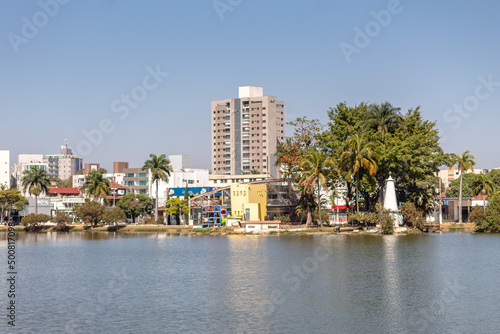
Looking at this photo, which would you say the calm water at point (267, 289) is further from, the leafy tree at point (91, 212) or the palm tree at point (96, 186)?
the palm tree at point (96, 186)

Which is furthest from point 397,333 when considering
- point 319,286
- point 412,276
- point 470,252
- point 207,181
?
point 207,181

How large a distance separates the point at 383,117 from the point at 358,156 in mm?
11238

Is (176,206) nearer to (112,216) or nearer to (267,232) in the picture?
(112,216)

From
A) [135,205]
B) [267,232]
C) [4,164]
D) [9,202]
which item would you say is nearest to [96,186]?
[135,205]

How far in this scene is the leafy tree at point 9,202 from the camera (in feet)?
435

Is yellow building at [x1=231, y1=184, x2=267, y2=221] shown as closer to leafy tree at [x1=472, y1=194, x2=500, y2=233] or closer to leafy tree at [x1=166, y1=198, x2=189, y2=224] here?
leafy tree at [x1=166, y1=198, x2=189, y2=224]

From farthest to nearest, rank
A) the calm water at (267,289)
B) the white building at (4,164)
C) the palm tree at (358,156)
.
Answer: the white building at (4,164) < the palm tree at (358,156) < the calm water at (267,289)

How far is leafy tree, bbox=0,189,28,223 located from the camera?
132m

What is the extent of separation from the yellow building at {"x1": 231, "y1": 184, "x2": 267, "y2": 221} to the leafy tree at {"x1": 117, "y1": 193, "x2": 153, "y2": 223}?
4183cm

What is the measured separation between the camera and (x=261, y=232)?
9150 cm

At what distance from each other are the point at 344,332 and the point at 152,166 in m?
94.4

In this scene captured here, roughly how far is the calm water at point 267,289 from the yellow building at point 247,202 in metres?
28.7

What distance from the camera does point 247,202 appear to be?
9850cm

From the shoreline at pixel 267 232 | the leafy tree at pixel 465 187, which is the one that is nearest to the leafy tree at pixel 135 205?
the shoreline at pixel 267 232
